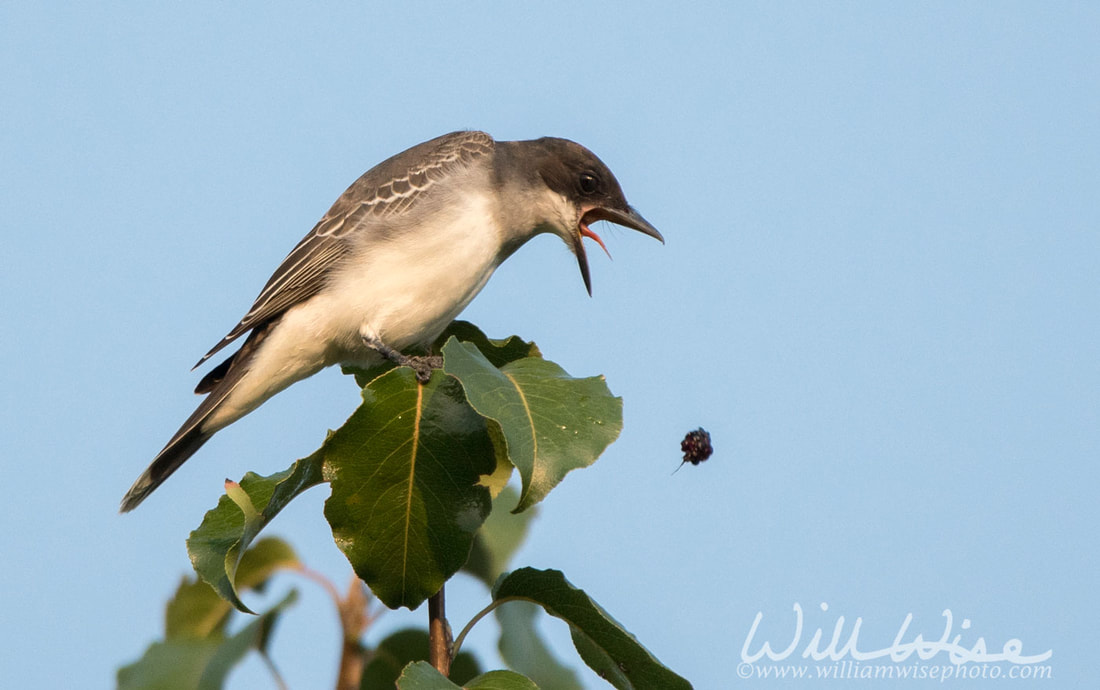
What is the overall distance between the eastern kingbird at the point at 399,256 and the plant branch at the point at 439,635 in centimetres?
204

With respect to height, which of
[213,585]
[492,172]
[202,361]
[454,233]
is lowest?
[213,585]

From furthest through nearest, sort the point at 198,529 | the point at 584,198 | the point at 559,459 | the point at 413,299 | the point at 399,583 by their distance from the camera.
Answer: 1. the point at 584,198
2. the point at 413,299
3. the point at 198,529
4. the point at 399,583
5. the point at 559,459

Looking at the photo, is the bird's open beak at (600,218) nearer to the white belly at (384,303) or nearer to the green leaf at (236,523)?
the white belly at (384,303)

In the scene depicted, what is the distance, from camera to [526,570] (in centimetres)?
363

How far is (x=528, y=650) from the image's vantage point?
13.5 ft

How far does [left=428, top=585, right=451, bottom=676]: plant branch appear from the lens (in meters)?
3.42

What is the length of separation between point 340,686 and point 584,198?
3.28 meters

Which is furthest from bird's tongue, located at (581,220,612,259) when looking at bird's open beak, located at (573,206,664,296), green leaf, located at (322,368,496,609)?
green leaf, located at (322,368,496,609)

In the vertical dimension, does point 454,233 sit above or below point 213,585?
above

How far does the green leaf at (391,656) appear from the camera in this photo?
13.5 ft

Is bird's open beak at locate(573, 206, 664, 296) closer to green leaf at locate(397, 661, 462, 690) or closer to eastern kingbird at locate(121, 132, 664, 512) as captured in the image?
eastern kingbird at locate(121, 132, 664, 512)

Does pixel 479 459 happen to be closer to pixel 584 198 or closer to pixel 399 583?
pixel 399 583

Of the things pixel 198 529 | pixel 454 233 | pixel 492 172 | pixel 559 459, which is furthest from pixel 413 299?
pixel 559 459

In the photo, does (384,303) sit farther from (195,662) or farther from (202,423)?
(195,662)
